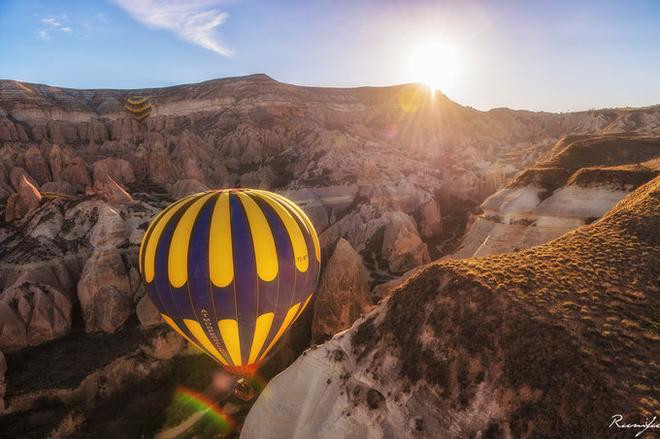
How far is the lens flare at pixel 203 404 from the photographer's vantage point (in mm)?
14637

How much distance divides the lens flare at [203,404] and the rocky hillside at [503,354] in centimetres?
512

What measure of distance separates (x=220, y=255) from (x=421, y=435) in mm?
7212

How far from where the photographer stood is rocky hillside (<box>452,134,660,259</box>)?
55.4ft

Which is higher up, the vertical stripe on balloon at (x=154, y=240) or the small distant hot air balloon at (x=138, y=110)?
the small distant hot air balloon at (x=138, y=110)

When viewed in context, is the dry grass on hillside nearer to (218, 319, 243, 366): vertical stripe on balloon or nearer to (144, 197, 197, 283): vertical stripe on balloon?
(218, 319, 243, 366): vertical stripe on balloon

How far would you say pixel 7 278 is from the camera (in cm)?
1950

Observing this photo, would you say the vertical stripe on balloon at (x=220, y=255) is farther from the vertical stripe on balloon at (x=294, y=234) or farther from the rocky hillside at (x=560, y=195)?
the rocky hillside at (x=560, y=195)

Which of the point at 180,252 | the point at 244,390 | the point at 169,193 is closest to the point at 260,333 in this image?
the point at 244,390

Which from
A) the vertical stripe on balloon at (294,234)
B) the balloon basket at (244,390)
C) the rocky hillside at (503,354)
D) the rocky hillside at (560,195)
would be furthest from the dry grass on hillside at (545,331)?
the rocky hillside at (560,195)

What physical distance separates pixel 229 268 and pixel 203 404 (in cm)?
875

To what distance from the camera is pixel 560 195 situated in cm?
1831

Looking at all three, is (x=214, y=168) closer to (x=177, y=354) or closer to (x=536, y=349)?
(x=177, y=354)

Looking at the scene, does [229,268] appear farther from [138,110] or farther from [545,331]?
[138,110]

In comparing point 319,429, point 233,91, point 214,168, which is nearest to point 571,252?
point 319,429
